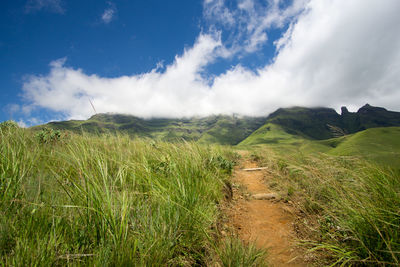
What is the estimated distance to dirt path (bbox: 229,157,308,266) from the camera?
239 centimetres

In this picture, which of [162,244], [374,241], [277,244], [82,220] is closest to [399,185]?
[374,241]

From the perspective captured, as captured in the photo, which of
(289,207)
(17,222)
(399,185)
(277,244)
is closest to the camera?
(17,222)

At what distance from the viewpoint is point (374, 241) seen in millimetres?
1878

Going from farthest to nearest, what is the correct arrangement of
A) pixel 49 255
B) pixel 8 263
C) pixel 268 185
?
1. pixel 268 185
2. pixel 49 255
3. pixel 8 263

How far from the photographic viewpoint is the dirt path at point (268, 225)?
239cm

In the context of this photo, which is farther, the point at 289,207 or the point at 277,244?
the point at 289,207

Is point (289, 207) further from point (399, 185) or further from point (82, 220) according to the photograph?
point (82, 220)

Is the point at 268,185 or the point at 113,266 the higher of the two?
the point at 113,266

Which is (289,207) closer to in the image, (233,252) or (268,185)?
(268,185)

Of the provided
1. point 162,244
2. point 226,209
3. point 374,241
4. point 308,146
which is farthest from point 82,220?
point 308,146

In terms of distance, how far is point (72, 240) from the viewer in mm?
1519

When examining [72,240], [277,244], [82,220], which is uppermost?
[82,220]

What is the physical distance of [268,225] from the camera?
10.8 feet

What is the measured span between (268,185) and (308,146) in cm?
249
